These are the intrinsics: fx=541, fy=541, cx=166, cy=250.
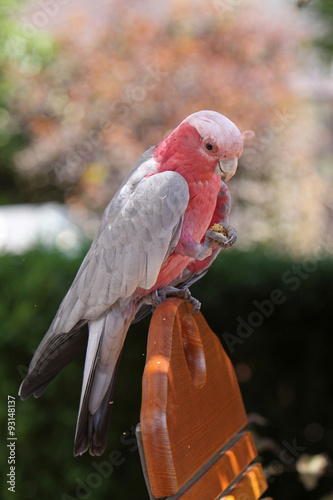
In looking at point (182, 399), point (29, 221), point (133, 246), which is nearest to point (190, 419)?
point (182, 399)

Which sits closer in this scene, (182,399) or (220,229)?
(182,399)

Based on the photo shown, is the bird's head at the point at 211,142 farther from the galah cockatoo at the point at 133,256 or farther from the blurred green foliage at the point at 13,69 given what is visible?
the blurred green foliage at the point at 13,69

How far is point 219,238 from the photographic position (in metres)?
1.28

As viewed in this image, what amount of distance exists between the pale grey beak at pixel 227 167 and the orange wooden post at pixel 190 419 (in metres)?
0.33

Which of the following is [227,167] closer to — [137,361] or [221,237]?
[221,237]

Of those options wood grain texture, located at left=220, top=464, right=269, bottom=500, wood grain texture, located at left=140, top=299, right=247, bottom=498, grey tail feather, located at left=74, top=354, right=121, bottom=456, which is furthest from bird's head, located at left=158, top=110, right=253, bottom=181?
wood grain texture, located at left=220, top=464, right=269, bottom=500

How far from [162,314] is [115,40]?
5.02 m

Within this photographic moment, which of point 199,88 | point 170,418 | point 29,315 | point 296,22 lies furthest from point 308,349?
point 296,22

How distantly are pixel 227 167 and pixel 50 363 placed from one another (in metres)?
0.67

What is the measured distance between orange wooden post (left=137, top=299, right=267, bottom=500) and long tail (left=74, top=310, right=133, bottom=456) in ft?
0.66

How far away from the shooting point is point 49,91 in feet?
19.7

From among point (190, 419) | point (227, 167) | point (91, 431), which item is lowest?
point (91, 431)

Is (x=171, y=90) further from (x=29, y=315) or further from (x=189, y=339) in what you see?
(x=189, y=339)

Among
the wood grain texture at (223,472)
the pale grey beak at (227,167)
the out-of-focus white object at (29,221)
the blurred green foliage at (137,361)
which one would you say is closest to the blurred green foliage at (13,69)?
the out-of-focus white object at (29,221)
